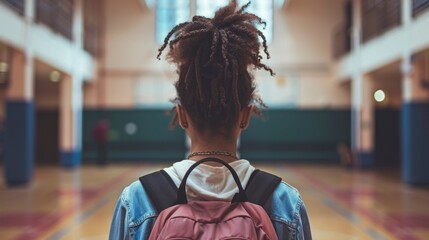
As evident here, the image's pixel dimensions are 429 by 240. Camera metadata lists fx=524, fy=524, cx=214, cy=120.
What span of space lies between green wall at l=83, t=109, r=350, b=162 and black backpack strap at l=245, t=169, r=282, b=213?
19.4 metres

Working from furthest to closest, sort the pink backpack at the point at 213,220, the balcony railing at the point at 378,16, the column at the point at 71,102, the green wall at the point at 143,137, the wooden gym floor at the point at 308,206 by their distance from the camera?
the green wall at the point at 143,137 → the column at the point at 71,102 → the balcony railing at the point at 378,16 → the wooden gym floor at the point at 308,206 → the pink backpack at the point at 213,220

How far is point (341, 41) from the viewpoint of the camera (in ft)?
67.7

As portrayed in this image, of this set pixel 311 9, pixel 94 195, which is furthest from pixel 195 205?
pixel 311 9

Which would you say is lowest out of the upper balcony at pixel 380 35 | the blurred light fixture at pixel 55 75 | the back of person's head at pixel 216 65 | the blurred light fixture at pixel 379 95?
the back of person's head at pixel 216 65

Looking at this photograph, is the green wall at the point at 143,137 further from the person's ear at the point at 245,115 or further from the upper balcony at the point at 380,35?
the person's ear at the point at 245,115

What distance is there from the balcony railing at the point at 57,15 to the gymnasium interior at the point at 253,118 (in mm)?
60

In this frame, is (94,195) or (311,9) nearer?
(94,195)

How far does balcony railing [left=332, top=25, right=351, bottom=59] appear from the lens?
2012 cm

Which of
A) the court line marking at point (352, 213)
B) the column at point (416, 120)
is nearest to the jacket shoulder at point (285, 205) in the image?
the court line marking at point (352, 213)

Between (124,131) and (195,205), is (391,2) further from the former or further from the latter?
(195,205)

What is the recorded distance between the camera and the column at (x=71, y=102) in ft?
60.1

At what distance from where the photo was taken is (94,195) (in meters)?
10.9

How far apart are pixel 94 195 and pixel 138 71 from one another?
11502 millimetres

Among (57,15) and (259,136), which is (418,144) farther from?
(57,15)
